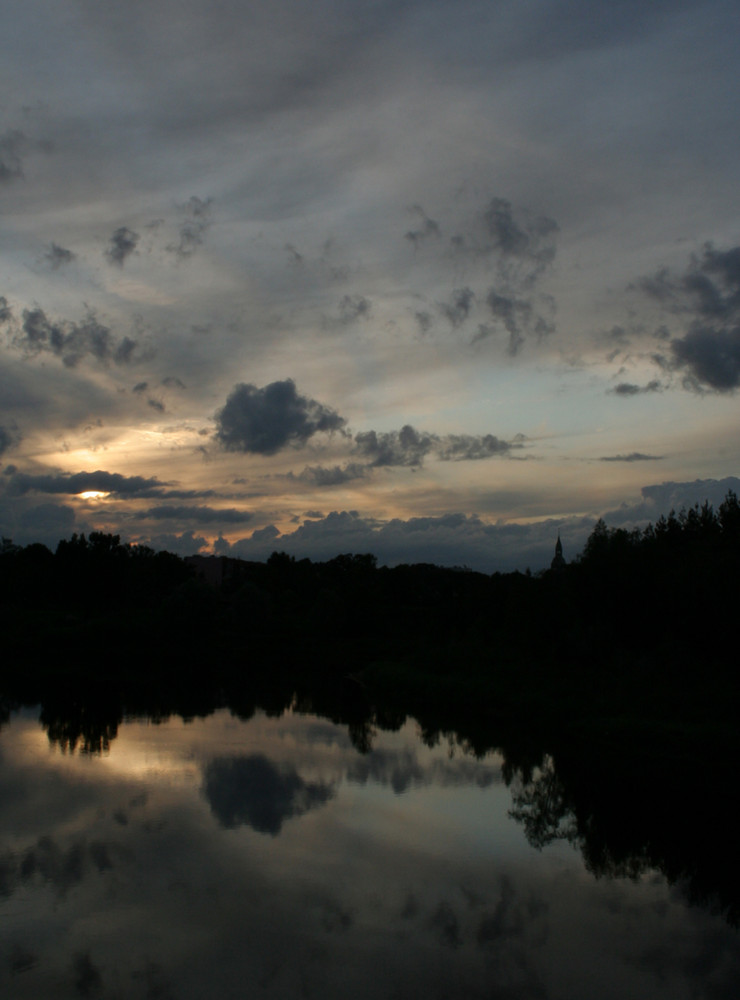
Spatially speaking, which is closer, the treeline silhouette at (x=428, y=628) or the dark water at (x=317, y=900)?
the dark water at (x=317, y=900)

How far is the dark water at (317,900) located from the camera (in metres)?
12.1

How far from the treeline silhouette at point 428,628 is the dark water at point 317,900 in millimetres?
12508

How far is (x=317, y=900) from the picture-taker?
15.0 m

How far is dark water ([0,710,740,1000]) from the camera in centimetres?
1208

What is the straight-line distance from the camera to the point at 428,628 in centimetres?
7612

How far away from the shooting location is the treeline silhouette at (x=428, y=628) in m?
34.7

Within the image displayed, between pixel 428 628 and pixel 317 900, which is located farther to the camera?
pixel 428 628

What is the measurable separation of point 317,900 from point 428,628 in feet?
202

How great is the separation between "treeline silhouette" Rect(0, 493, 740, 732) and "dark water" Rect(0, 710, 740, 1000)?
12508 mm

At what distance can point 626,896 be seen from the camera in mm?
16219

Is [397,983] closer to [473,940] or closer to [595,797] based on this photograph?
[473,940]

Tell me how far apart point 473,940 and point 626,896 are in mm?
4523

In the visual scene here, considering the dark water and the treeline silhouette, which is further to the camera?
the treeline silhouette

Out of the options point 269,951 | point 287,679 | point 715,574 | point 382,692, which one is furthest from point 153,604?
point 269,951
